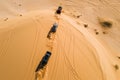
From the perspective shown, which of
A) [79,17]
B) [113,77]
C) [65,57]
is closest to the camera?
[65,57]

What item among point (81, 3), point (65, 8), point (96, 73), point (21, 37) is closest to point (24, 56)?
point (21, 37)

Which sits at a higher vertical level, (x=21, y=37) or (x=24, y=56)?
(x=21, y=37)

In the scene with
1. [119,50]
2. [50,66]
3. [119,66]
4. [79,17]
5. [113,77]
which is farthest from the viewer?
[79,17]

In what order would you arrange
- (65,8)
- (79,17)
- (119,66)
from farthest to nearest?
(65,8) → (79,17) → (119,66)

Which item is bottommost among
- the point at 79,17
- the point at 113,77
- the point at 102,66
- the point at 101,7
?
the point at 113,77

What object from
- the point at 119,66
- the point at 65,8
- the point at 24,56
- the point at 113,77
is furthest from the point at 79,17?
the point at 24,56

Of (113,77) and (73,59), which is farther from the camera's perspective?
(113,77)

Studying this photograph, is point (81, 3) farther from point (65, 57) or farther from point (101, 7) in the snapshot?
point (65, 57)

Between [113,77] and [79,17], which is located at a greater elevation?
[79,17]

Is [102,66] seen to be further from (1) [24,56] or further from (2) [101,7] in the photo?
(2) [101,7]
